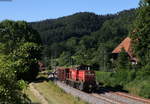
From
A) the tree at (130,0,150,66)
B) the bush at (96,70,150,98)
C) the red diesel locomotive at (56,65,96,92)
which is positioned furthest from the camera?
the tree at (130,0,150,66)

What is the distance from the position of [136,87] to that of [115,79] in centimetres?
867

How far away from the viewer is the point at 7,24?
73.6 metres

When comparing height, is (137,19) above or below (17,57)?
above

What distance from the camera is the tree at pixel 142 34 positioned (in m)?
48.2

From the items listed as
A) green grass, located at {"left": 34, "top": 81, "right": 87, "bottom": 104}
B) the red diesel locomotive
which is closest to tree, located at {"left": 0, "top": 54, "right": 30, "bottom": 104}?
green grass, located at {"left": 34, "top": 81, "right": 87, "bottom": 104}

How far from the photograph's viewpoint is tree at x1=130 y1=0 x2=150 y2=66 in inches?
1898

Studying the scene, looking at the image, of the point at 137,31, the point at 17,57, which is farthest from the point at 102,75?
the point at 17,57

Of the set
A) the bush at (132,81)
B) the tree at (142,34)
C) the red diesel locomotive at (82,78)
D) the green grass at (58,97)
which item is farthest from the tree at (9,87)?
the tree at (142,34)

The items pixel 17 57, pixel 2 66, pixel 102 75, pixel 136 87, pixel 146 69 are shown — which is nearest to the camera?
pixel 2 66

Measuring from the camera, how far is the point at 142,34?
160 feet

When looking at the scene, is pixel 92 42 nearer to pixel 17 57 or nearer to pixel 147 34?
pixel 147 34

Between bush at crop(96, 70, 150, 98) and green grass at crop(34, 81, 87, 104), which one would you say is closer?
green grass at crop(34, 81, 87, 104)

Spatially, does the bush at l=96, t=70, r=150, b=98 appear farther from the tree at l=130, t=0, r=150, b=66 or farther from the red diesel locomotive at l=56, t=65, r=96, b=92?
the red diesel locomotive at l=56, t=65, r=96, b=92

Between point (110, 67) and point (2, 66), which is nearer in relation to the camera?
point (2, 66)
